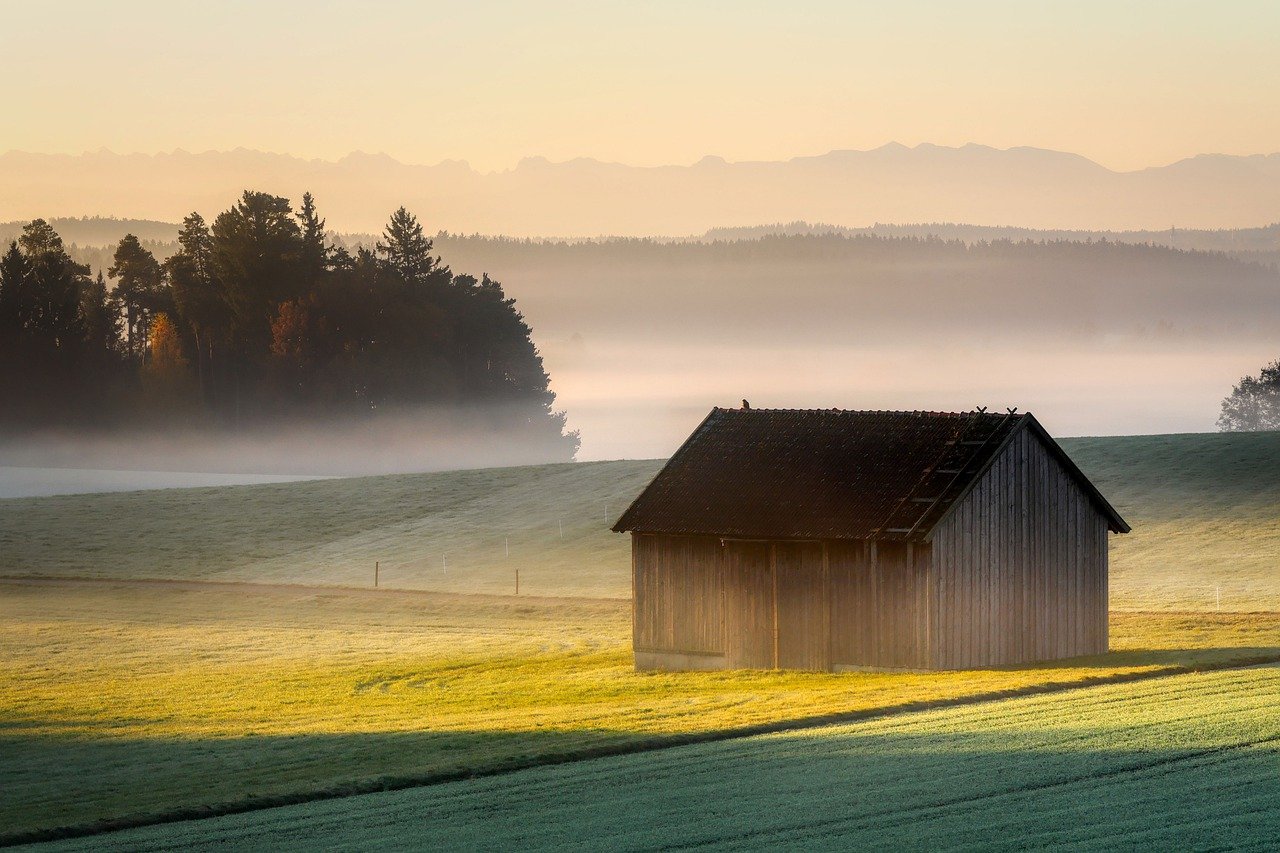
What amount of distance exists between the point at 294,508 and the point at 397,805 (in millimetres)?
66087

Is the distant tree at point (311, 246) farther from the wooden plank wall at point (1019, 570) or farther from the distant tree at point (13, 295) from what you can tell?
the wooden plank wall at point (1019, 570)

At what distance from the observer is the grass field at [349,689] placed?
91.2 feet

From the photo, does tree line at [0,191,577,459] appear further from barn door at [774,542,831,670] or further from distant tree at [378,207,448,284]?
barn door at [774,542,831,670]

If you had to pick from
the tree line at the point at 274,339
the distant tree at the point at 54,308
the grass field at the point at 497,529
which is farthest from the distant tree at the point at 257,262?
the grass field at the point at 497,529

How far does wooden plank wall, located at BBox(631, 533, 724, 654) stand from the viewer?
4203 centimetres

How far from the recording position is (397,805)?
24.0 meters

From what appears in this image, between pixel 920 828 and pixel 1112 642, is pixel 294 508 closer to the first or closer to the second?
pixel 1112 642

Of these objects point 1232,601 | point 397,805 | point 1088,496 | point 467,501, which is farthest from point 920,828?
point 467,501

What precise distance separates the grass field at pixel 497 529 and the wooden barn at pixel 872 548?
12948 mm

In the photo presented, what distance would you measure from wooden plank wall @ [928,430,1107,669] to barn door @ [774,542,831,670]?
2785 mm

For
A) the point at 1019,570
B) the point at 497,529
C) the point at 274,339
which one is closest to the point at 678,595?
the point at 1019,570

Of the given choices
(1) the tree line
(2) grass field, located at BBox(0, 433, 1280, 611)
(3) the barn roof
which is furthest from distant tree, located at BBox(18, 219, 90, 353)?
(3) the barn roof

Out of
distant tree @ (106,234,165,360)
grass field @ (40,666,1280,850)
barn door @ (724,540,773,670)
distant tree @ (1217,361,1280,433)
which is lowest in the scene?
grass field @ (40,666,1280,850)

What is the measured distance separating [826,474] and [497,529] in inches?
1570
